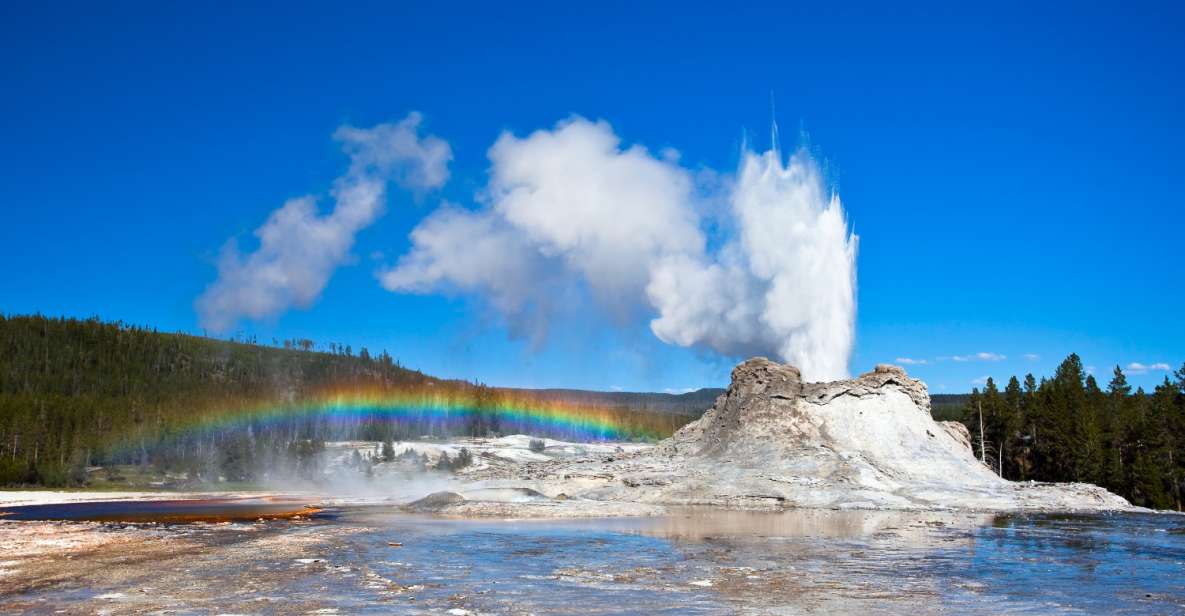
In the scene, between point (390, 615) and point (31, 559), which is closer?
point (390, 615)

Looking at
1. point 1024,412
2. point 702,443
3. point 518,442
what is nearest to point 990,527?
point 702,443

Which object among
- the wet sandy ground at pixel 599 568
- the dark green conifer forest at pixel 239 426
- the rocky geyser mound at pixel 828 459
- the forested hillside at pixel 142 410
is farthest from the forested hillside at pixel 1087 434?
the forested hillside at pixel 142 410

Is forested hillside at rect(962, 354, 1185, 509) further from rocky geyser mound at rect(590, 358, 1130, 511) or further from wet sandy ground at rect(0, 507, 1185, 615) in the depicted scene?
wet sandy ground at rect(0, 507, 1185, 615)

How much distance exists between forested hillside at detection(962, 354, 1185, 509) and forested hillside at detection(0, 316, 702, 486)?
7250 centimetres

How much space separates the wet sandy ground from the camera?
15.9 meters

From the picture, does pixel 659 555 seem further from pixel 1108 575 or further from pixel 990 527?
pixel 990 527

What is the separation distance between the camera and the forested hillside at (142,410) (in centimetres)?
9038

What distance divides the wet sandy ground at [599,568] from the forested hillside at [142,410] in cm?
5975

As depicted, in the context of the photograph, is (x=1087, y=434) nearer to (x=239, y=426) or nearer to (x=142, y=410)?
(x=239, y=426)

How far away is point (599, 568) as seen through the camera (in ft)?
68.9

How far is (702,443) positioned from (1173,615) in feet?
132

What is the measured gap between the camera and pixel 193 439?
356ft

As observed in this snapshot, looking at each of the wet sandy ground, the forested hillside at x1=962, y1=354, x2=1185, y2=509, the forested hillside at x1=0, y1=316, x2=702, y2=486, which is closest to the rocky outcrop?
the wet sandy ground

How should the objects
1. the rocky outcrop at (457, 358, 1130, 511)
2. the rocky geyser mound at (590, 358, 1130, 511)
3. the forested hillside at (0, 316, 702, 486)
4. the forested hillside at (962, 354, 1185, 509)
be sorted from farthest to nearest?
the forested hillside at (0, 316, 702, 486)
the forested hillside at (962, 354, 1185, 509)
the rocky outcrop at (457, 358, 1130, 511)
the rocky geyser mound at (590, 358, 1130, 511)
